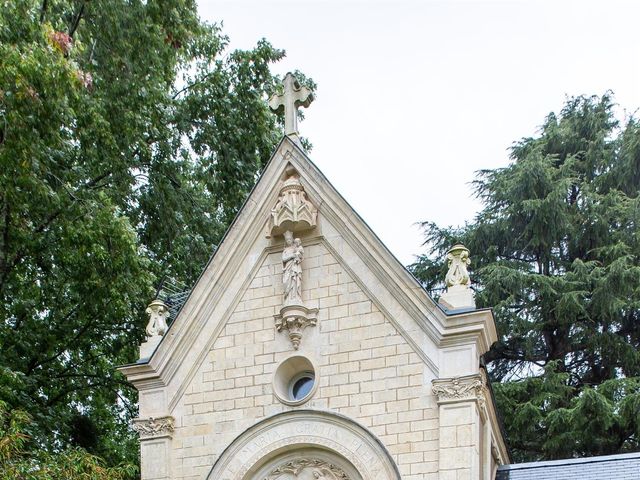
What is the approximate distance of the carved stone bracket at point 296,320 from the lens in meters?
16.3

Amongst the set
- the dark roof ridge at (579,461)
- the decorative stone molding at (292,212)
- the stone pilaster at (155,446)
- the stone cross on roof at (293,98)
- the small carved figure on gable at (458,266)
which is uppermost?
the stone cross on roof at (293,98)

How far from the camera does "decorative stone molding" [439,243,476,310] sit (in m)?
15.7

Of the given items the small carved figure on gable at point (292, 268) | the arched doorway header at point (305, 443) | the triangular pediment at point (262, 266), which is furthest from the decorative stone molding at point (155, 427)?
the small carved figure on gable at point (292, 268)

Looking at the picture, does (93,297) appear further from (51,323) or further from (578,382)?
(578,382)

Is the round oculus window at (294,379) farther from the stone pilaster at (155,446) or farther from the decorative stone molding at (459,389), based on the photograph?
the decorative stone molding at (459,389)

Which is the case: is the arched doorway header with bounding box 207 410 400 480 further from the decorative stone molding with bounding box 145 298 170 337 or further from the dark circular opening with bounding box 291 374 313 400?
the decorative stone molding with bounding box 145 298 170 337

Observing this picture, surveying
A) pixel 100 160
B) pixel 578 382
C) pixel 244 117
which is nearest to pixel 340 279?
pixel 100 160

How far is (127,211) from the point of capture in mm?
26484

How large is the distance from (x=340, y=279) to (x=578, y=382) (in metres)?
15.1

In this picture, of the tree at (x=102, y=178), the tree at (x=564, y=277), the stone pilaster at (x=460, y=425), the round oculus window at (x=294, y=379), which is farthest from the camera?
the tree at (x=564, y=277)

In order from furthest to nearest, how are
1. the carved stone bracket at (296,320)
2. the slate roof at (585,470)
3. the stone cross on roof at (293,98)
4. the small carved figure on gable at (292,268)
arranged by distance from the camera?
the stone cross on roof at (293,98), the small carved figure on gable at (292,268), the carved stone bracket at (296,320), the slate roof at (585,470)

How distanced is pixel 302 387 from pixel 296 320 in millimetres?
1058

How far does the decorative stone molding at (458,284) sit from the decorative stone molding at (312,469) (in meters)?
2.83

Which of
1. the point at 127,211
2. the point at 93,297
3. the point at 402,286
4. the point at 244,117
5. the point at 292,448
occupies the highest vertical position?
the point at 244,117
